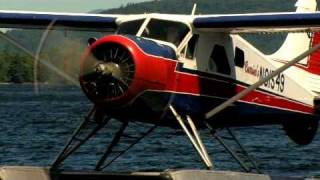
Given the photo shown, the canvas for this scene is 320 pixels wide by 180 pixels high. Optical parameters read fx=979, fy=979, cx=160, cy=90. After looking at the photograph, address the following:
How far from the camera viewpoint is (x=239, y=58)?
1223 cm

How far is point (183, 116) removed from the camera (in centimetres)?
1125

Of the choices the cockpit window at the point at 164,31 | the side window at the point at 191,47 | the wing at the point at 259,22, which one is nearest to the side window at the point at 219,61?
the wing at the point at 259,22

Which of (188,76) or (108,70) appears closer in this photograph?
(108,70)

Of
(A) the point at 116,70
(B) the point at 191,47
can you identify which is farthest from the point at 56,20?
(A) the point at 116,70

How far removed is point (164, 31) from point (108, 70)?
4.33 feet

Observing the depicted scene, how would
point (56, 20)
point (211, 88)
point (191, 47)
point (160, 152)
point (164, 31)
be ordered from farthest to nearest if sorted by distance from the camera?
point (160, 152) → point (56, 20) → point (211, 88) → point (191, 47) → point (164, 31)

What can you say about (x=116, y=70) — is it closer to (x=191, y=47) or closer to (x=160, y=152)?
(x=191, y=47)

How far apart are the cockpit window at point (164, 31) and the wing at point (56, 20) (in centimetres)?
130

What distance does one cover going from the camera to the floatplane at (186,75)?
10.2m

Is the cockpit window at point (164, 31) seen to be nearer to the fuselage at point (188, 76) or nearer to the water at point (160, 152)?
the fuselage at point (188, 76)

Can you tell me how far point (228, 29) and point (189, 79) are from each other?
99cm

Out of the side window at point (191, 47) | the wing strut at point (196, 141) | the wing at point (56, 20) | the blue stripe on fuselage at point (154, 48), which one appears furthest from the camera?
the wing at point (56, 20)

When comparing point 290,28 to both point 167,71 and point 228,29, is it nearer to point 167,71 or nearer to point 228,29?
point 228,29

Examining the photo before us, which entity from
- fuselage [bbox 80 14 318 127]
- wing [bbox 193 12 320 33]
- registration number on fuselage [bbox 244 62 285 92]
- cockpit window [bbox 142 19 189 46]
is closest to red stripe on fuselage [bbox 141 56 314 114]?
fuselage [bbox 80 14 318 127]
